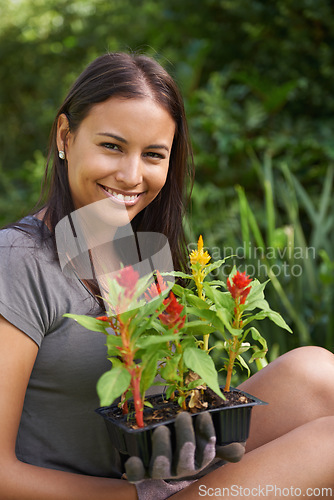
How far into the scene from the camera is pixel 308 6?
318 cm

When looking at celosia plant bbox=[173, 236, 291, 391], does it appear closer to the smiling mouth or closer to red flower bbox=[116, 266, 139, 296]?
red flower bbox=[116, 266, 139, 296]

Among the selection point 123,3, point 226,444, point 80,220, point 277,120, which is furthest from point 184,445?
point 123,3

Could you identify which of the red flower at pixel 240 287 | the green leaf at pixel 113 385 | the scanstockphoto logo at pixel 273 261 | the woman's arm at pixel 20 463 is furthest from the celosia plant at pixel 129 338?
the scanstockphoto logo at pixel 273 261

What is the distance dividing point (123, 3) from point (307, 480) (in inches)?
163

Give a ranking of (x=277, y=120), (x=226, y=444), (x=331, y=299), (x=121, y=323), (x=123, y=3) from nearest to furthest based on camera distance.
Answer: (x=121, y=323), (x=226, y=444), (x=331, y=299), (x=277, y=120), (x=123, y=3)

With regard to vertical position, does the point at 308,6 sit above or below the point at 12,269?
above

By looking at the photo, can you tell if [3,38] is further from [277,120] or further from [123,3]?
[277,120]

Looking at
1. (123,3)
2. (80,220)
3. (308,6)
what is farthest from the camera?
(123,3)

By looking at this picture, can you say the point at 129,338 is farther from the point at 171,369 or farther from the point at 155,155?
the point at 155,155

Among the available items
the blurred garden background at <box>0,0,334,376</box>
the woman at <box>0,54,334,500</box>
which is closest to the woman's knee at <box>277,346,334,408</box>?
the woman at <box>0,54,334,500</box>

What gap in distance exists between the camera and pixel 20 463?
96 cm

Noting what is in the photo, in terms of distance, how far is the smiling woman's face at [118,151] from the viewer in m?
1.10

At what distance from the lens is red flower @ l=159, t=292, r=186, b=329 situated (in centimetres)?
79

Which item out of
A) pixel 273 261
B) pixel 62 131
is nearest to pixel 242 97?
pixel 273 261
